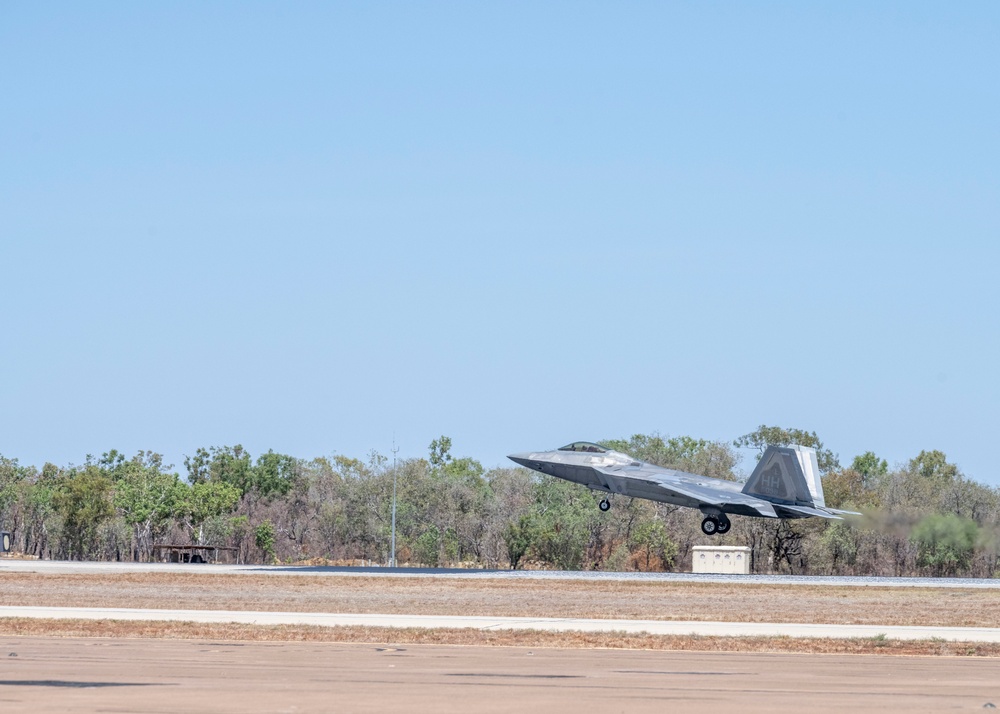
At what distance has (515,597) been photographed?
140 feet

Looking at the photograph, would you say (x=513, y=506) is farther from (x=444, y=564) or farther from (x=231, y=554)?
(x=231, y=554)

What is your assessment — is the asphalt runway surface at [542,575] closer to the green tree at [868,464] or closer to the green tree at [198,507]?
the green tree at [198,507]

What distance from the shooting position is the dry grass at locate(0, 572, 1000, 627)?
36031 mm

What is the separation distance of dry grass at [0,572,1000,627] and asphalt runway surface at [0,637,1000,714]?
435 inches

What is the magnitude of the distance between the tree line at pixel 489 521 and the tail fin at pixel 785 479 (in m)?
10.8

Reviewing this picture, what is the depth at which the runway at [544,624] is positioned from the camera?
2833 cm

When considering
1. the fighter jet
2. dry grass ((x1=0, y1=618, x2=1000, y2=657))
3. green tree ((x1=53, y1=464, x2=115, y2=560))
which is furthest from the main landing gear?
green tree ((x1=53, y1=464, x2=115, y2=560))

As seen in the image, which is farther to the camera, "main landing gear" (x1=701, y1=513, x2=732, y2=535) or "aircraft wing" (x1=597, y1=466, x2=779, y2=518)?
"main landing gear" (x1=701, y1=513, x2=732, y2=535)

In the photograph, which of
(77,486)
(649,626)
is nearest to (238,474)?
(77,486)

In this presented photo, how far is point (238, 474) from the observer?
→ 121500 millimetres

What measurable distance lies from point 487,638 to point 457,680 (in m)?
8.05

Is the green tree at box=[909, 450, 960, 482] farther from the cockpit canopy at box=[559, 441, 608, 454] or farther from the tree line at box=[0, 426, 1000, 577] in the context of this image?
the cockpit canopy at box=[559, 441, 608, 454]

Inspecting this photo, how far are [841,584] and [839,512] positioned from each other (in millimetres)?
5093

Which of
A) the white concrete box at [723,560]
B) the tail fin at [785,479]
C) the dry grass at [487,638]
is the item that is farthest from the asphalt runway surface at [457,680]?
the white concrete box at [723,560]
